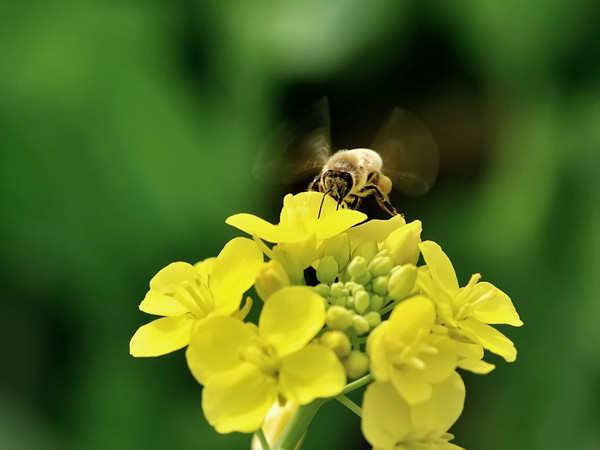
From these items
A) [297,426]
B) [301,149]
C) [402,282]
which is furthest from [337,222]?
[301,149]

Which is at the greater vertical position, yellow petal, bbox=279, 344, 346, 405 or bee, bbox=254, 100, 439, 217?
bee, bbox=254, 100, 439, 217

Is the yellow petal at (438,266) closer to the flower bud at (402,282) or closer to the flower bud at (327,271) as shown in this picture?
the flower bud at (402,282)

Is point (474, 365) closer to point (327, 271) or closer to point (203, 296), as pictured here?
Result: point (327, 271)

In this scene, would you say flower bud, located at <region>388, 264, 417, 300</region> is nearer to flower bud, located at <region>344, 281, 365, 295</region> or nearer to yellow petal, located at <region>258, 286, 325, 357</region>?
flower bud, located at <region>344, 281, 365, 295</region>

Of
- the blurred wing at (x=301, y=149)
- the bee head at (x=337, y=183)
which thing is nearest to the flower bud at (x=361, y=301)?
the bee head at (x=337, y=183)

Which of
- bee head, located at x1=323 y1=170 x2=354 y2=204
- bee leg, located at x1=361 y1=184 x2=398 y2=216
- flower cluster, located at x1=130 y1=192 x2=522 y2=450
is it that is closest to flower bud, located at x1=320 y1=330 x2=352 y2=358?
flower cluster, located at x1=130 y1=192 x2=522 y2=450

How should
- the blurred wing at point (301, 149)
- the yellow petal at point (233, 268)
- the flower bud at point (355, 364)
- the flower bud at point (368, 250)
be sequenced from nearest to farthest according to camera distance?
the flower bud at point (355, 364) → the yellow petal at point (233, 268) → the flower bud at point (368, 250) → the blurred wing at point (301, 149)

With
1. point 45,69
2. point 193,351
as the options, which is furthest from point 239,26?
point 193,351
